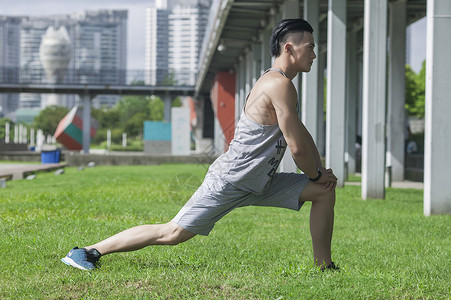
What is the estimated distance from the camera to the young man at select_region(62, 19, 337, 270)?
444cm

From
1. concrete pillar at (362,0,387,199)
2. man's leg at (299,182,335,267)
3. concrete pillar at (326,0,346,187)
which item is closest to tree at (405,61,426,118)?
concrete pillar at (326,0,346,187)

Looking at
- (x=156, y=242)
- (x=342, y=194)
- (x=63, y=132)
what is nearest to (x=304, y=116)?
(x=342, y=194)

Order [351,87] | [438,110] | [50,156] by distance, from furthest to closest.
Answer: [50,156] → [351,87] → [438,110]

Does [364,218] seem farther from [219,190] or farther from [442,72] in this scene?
[219,190]

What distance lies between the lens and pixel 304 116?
1812 cm

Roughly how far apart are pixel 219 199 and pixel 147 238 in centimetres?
56

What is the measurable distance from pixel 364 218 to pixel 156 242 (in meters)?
5.33

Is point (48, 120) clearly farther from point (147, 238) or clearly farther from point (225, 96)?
point (147, 238)

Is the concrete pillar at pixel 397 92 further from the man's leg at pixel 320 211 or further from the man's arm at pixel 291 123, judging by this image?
the man's arm at pixel 291 123

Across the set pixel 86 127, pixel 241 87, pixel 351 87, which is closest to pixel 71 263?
pixel 351 87

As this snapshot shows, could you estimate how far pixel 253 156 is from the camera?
14.7ft

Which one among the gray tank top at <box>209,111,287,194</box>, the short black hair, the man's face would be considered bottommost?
the gray tank top at <box>209,111,287,194</box>

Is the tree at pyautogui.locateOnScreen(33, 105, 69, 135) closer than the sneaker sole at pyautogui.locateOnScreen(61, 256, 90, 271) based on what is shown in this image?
No

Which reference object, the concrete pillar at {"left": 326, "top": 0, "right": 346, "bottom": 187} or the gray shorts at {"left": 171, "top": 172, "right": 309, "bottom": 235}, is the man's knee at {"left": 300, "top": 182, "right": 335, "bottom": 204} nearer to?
the gray shorts at {"left": 171, "top": 172, "right": 309, "bottom": 235}
